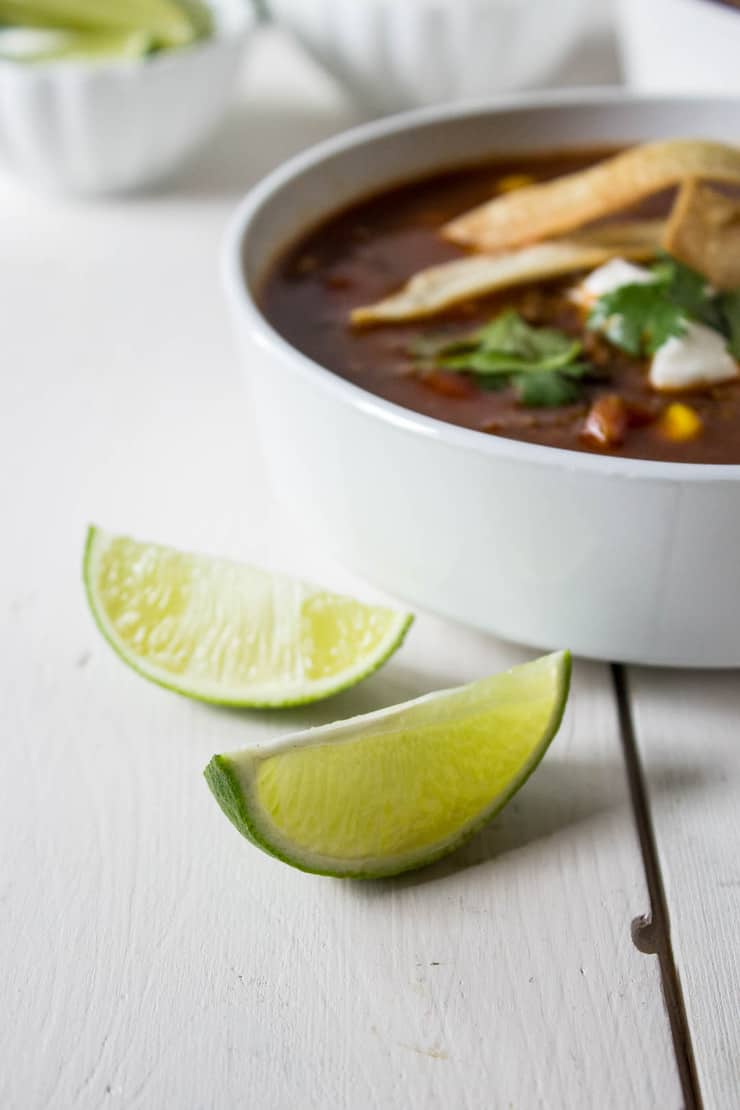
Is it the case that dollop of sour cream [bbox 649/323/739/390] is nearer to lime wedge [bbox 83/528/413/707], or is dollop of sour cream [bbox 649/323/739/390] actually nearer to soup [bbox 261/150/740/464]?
soup [bbox 261/150/740/464]

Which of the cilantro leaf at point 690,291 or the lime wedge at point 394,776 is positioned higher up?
the cilantro leaf at point 690,291

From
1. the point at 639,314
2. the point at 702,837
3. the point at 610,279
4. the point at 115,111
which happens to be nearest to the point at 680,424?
the point at 639,314

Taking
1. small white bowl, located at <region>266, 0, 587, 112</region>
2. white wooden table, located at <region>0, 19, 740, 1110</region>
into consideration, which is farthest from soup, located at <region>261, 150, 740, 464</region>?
small white bowl, located at <region>266, 0, 587, 112</region>

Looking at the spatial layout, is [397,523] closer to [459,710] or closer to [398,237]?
[459,710]

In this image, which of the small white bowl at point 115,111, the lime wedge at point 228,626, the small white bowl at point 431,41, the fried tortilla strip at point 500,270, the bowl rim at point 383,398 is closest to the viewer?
the bowl rim at point 383,398

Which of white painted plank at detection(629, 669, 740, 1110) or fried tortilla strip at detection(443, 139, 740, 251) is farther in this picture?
fried tortilla strip at detection(443, 139, 740, 251)

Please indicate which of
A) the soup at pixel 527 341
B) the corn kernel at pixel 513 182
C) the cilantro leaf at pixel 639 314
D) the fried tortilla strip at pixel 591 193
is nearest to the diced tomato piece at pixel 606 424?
the soup at pixel 527 341

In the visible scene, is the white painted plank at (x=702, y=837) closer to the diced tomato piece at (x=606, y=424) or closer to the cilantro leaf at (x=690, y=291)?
the diced tomato piece at (x=606, y=424)

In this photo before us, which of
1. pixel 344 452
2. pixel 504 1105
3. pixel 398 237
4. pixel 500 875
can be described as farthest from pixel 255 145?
pixel 504 1105
